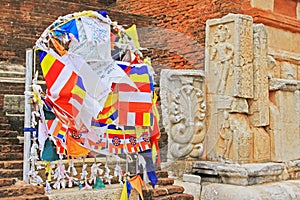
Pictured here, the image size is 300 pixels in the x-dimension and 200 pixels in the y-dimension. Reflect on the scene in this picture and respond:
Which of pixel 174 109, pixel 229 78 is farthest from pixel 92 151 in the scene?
pixel 229 78

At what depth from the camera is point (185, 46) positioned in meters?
8.80

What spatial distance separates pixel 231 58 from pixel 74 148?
8.58 ft

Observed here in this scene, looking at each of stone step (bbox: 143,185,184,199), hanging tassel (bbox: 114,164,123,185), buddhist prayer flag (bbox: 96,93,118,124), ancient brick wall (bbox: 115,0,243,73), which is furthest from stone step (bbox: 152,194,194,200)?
ancient brick wall (bbox: 115,0,243,73)

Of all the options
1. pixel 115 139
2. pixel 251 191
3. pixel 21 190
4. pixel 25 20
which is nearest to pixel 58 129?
pixel 115 139

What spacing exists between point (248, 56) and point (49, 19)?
433cm

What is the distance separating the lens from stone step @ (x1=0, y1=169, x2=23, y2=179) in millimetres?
4504

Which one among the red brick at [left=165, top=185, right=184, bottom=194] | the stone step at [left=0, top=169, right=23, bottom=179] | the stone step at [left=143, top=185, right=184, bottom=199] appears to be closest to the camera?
the stone step at [left=0, top=169, right=23, bottom=179]

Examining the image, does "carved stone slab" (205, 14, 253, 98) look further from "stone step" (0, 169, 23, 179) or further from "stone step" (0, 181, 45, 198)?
"stone step" (0, 181, 45, 198)

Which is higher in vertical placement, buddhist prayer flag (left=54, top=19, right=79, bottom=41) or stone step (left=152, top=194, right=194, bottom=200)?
buddhist prayer flag (left=54, top=19, right=79, bottom=41)

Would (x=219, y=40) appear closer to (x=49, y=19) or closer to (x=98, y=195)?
→ (x=98, y=195)

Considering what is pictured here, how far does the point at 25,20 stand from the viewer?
8.99 m

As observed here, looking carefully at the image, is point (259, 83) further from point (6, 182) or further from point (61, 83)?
point (6, 182)

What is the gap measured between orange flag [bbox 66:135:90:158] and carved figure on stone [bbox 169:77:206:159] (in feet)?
6.70


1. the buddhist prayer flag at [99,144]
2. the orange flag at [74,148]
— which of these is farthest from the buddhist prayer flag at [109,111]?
the orange flag at [74,148]
